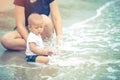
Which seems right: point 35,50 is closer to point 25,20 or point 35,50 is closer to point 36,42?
point 36,42

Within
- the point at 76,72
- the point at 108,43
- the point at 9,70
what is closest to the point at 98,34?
the point at 108,43

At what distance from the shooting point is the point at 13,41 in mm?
1371

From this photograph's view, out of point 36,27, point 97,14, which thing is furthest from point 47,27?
point 97,14

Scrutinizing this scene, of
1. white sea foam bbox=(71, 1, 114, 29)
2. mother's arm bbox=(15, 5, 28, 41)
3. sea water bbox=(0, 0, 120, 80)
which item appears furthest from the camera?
white sea foam bbox=(71, 1, 114, 29)

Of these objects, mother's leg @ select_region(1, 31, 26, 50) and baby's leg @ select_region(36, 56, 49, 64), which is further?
mother's leg @ select_region(1, 31, 26, 50)

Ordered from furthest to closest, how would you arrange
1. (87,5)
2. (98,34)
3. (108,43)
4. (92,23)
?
(87,5) < (92,23) < (98,34) < (108,43)

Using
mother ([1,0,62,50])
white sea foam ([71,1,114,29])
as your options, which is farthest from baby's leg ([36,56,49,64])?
white sea foam ([71,1,114,29])

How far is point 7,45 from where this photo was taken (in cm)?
136

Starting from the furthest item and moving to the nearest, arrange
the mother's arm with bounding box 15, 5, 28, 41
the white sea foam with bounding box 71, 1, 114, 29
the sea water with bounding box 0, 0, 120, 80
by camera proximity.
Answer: the white sea foam with bounding box 71, 1, 114, 29
the mother's arm with bounding box 15, 5, 28, 41
the sea water with bounding box 0, 0, 120, 80

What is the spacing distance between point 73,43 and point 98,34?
16 centimetres

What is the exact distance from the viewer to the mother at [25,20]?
4.22 ft

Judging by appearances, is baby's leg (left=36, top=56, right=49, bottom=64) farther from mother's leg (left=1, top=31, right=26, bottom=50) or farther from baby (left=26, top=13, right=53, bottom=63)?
mother's leg (left=1, top=31, right=26, bottom=50)

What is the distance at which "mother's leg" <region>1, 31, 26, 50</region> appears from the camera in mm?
1360

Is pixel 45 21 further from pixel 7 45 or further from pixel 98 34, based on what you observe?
pixel 98 34
